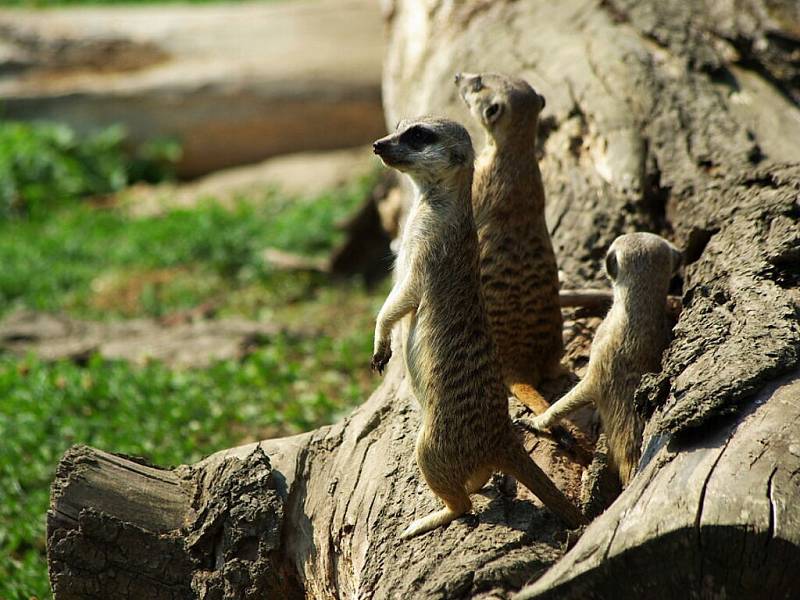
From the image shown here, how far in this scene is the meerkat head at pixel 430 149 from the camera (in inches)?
127

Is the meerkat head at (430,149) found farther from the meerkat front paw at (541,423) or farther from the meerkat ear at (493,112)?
the meerkat front paw at (541,423)

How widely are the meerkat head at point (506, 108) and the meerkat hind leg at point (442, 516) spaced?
5.40 feet

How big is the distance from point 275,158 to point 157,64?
1468mm

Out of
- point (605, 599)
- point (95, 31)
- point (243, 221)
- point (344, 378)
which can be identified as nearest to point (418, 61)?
point (344, 378)

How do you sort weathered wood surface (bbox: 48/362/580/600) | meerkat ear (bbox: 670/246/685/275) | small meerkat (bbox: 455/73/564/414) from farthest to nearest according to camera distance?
1. small meerkat (bbox: 455/73/564/414)
2. meerkat ear (bbox: 670/246/685/275)
3. weathered wood surface (bbox: 48/362/580/600)

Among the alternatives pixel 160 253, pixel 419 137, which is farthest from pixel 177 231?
pixel 419 137

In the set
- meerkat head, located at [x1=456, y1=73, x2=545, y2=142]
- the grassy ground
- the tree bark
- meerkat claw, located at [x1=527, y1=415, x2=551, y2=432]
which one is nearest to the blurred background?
the grassy ground

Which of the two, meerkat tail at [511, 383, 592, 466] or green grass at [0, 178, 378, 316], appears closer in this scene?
meerkat tail at [511, 383, 592, 466]

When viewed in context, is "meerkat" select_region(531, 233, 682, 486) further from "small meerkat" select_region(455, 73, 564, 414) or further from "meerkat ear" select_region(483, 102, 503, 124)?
"meerkat ear" select_region(483, 102, 503, 124)

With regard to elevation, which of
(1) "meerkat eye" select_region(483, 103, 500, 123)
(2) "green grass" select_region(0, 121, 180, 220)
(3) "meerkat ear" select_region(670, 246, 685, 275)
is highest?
(1) "meerkat eye" select_region(483, 103, 500, 123)

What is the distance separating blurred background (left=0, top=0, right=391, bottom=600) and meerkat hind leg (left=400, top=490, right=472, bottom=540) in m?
1.75

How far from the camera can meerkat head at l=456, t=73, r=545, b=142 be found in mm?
3934

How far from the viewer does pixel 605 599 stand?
220 cm

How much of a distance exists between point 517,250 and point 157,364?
2876 mm
